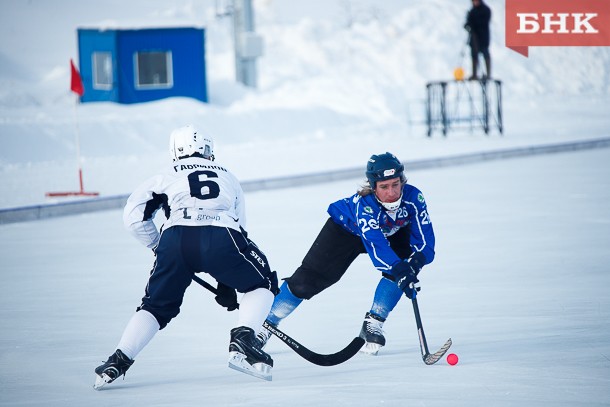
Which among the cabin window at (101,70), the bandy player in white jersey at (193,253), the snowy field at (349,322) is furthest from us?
the cabin window at (101,70)

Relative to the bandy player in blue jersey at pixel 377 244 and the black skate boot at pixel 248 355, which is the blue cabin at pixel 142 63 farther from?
the black skate boot at pixel 248 355

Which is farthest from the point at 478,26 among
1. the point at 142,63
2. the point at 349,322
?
the point at 349,322

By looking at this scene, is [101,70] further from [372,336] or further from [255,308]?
[255,308]

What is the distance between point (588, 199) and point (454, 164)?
4846 mm

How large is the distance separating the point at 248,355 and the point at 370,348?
2.68 feet

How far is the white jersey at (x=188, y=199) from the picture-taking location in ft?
16.2

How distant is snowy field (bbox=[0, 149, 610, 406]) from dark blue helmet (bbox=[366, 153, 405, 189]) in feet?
2.97

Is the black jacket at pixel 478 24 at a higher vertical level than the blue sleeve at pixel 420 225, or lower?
higher

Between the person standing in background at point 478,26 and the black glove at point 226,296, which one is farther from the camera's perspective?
the person standing in background at point 478,26

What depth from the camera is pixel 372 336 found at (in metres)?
5.34

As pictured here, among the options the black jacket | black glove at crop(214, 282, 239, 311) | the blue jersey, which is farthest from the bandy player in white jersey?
the black jacket

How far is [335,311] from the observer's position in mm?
6488

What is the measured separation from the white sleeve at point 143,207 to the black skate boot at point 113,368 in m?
0.63

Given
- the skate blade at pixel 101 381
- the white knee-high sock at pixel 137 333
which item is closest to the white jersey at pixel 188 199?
the white knee-high sock at pixel 137 333
